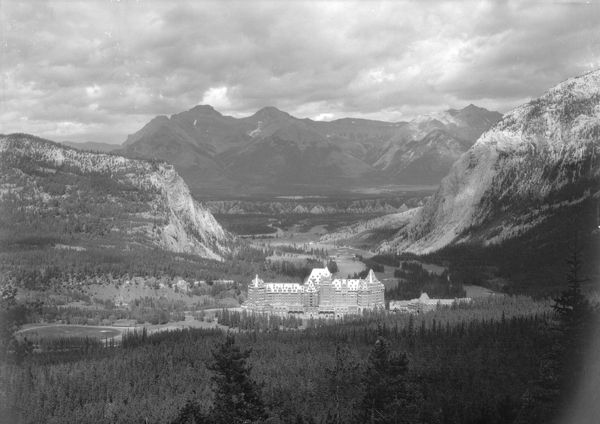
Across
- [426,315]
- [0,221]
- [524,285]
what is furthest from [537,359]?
[0,221]

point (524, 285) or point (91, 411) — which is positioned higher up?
point (524, 285)

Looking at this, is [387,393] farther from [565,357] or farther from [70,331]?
[70,331]

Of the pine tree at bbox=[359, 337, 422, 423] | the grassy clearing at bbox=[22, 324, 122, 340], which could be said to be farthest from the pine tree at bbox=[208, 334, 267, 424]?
the grassy clearing at bbox=[22, 324, 122, 340]

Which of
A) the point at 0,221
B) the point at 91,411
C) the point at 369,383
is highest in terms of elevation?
the point at 0,221

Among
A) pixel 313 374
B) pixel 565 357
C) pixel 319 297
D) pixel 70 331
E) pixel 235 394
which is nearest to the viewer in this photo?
pixel 235 394

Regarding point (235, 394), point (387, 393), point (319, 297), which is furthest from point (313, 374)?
point (319, 297)

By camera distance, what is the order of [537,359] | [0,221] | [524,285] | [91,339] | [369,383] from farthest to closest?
1. [0,221]
2. [524,285]
3. [91,339]
4. [537,359]
5. [369,383]

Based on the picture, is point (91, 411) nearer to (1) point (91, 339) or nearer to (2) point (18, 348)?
(2) point (18, 348)

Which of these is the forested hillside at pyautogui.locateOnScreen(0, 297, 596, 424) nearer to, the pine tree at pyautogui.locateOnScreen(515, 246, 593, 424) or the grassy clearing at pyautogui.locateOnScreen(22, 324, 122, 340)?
the pine tree at pyautogui.locateOnScreen(515, 246, 593, 424)
